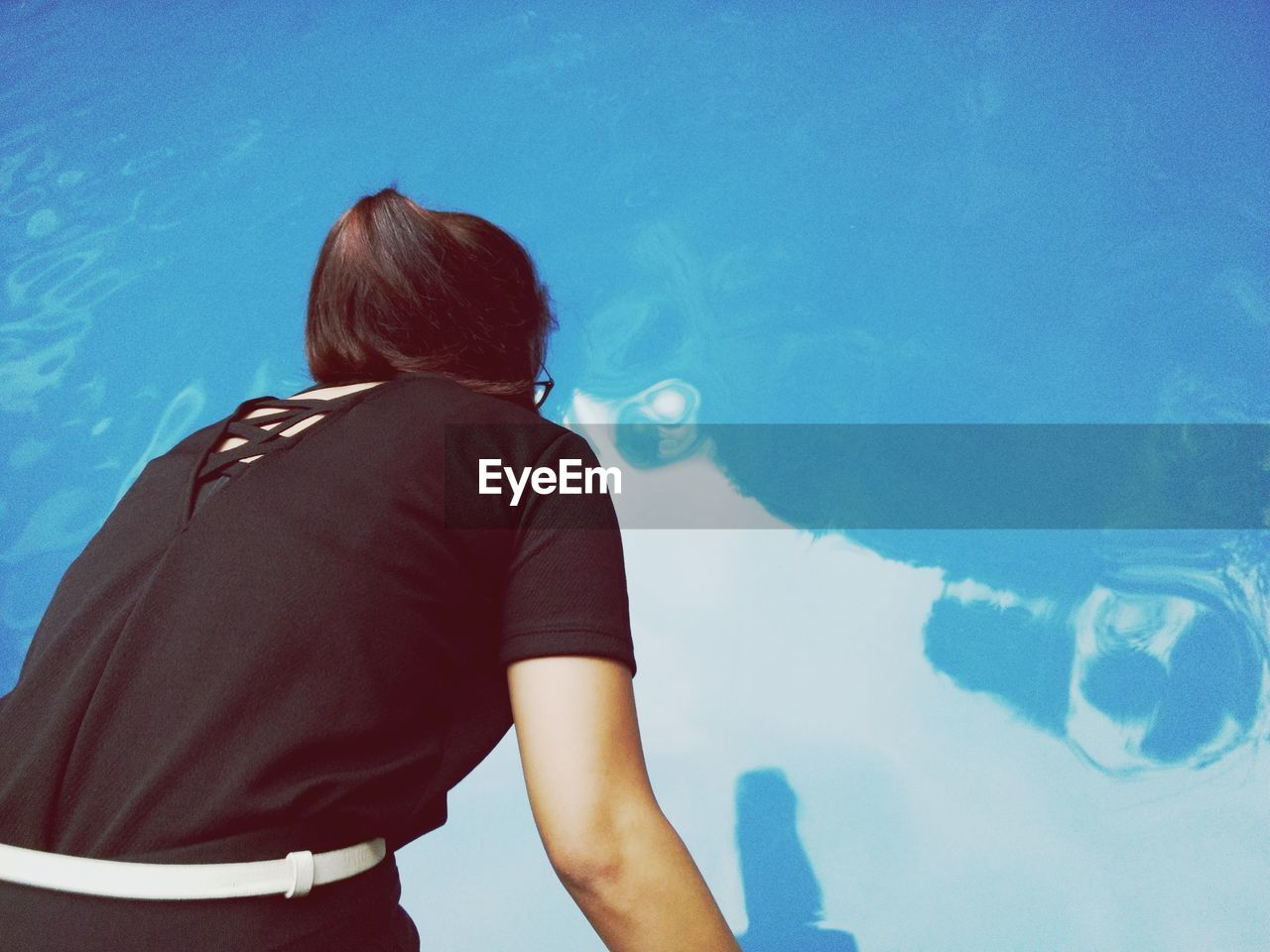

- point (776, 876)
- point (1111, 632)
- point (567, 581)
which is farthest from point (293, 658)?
point (1111, 632)

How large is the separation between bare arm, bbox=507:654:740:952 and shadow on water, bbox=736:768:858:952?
130cm

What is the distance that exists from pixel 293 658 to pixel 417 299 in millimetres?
286

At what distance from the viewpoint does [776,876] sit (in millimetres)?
1715

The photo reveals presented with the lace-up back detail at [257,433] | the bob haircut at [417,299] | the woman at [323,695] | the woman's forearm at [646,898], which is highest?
the bob haircut at [417,299]

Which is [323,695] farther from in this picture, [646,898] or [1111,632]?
[1111,632]

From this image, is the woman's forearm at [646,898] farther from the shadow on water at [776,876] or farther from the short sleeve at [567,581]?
the shadow on water at [776,876]

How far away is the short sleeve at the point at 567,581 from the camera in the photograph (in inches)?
20.0

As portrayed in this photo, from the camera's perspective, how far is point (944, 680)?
6.03ft

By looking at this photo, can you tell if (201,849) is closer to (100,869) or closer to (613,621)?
(100,869)

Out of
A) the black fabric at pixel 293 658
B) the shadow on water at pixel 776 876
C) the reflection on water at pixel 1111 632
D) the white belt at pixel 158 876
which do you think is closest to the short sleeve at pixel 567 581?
the black fabric at pixel 293 658

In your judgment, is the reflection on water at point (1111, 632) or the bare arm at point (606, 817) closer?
the bare arm at point (606, 817)

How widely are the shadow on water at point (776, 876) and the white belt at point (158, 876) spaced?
1.36 meters

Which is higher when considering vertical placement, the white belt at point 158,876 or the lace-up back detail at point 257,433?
the lace-up back detail at point 257,433

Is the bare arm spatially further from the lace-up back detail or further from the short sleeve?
the lace-up back detail
